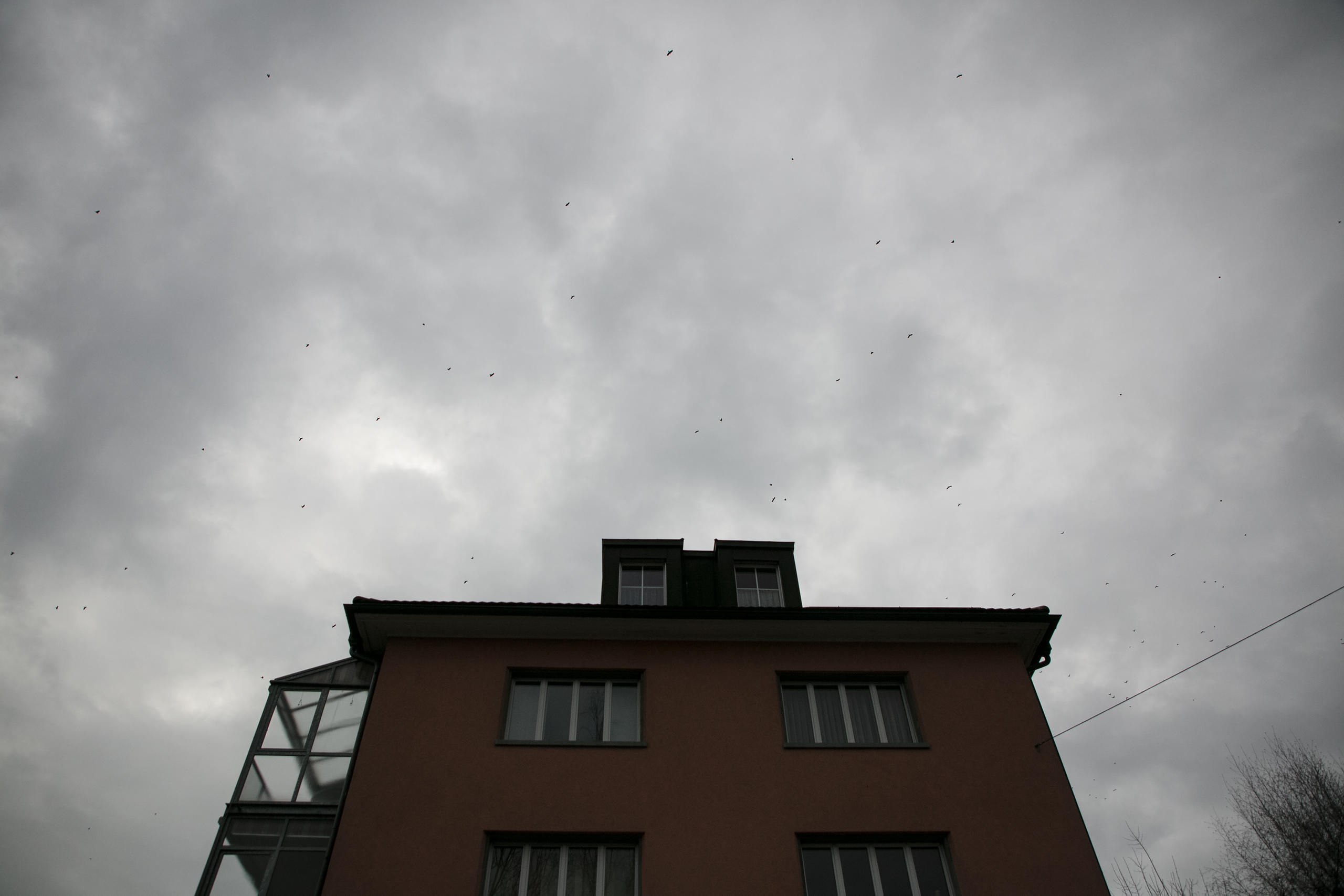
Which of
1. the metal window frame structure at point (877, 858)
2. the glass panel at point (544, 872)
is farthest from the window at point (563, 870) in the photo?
the metal window frame structure at point (877, 858)

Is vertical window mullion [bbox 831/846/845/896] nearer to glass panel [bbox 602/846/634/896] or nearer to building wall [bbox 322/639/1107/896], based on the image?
building wall [bbox 322/639/1107/896]

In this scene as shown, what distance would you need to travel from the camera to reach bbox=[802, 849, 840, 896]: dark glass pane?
11.1 m

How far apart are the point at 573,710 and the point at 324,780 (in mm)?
4270

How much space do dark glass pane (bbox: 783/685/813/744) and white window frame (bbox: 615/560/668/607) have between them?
3026mm

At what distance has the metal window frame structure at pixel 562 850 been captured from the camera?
36.2 ft

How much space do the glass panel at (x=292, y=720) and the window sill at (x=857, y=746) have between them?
841 centimetres

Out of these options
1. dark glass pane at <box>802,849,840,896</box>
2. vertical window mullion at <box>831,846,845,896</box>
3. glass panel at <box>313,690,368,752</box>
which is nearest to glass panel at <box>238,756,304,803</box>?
glass panel at <box>313,690,368,752</box>

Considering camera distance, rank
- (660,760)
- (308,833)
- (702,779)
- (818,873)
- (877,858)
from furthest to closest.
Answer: (660,760) < (702,779) < (308,833) < (877,858) < (818,873)

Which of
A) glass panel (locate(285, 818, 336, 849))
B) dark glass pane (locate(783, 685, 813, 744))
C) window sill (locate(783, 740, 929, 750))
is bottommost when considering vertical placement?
glass panel (locate(285, 818, 336, 849))

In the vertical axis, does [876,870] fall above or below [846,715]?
below

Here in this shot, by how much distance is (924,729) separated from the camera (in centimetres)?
1285

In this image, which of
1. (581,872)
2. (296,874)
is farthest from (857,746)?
(296,874)

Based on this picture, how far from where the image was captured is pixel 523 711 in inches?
515

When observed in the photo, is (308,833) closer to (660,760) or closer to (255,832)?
(255,832)
